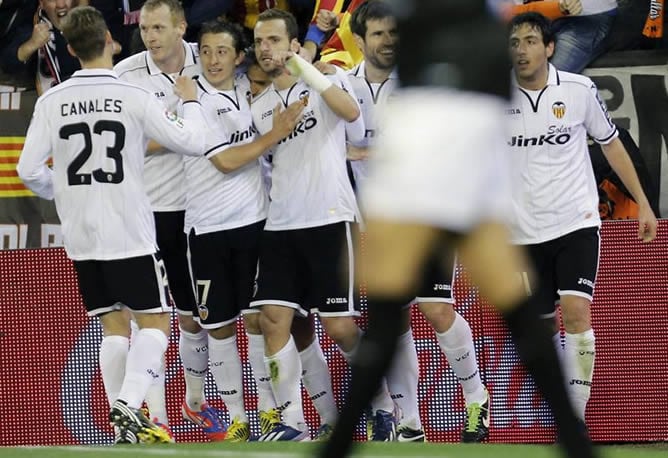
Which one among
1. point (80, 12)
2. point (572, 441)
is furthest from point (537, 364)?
point (80, 12)

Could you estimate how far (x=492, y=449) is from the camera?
800 centimetres

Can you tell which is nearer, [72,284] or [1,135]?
[72,284]

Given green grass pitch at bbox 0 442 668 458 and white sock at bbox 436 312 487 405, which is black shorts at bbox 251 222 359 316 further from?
green grass pitch at bbox 0 442 668 458

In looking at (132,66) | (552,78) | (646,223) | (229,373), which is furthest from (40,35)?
(646,223)

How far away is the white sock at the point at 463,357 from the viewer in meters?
8.93

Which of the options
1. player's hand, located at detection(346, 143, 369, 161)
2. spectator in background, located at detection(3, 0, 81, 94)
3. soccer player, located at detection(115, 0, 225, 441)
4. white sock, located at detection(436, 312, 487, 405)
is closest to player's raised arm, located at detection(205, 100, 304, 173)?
soccer player, located at detection(115, 0, 225, 441)

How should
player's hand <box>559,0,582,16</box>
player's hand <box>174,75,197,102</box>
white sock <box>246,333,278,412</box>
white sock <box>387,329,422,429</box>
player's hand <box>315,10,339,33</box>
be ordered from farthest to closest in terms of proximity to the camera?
player's hand <box>559,0,582,16</box> → player's hand <box>315,10,339,33</box> → white sock <box>246,333,278,412</box> → white sock <box>387,329,422,429</box> → player's hand <box>174,75,197,102</box>

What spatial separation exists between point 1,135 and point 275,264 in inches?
131

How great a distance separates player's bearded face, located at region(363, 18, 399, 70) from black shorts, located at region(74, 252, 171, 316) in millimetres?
1982

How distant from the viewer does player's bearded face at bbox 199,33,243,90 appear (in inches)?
355

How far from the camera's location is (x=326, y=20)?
10.5 meters

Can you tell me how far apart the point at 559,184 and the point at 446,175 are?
14.9 feet

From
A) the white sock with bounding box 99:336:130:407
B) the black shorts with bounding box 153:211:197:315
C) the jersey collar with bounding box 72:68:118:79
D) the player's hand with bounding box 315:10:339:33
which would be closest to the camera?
the jersey collar with bounding box 72:68:118:79

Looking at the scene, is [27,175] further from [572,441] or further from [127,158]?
[572,441]
